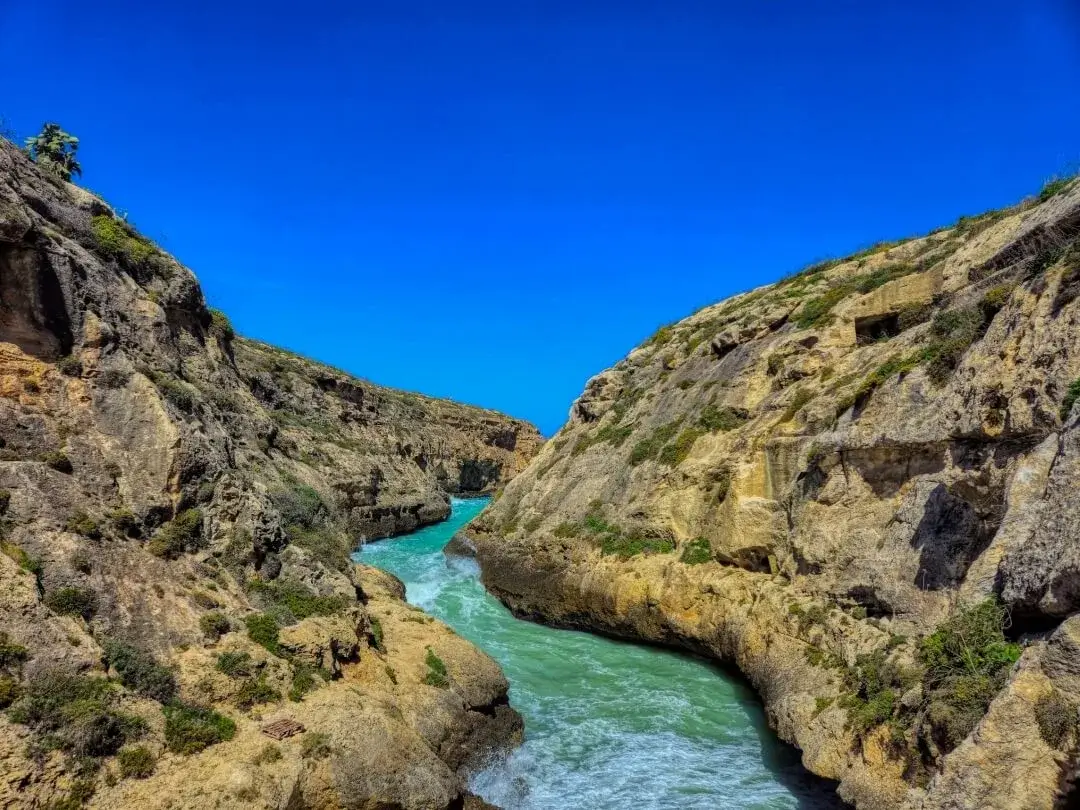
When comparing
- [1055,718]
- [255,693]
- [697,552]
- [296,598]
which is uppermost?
[697,552]

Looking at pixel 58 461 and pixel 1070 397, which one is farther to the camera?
pixel 58 461

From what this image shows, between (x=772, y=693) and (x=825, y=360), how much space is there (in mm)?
15074

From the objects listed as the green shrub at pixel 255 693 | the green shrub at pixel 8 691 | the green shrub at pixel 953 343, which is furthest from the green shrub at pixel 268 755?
the green shrub at pixel 953 343

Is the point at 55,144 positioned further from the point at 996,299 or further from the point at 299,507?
the point at 996,299

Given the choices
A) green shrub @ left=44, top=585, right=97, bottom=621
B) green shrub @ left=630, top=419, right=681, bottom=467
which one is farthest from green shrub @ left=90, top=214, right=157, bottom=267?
green shrub @ left=630, top=419, right=681, bottom=467

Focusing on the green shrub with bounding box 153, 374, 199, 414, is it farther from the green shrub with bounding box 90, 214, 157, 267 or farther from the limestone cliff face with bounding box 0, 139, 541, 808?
the green shrub with bounding box 90, 214, 157, 267

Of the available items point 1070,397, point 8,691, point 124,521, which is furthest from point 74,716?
point 1070,397

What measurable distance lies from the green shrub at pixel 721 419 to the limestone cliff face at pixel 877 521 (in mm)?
128

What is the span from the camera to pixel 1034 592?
10.9 metres

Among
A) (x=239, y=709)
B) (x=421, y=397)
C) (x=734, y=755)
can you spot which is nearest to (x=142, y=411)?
(x=239, y=709)

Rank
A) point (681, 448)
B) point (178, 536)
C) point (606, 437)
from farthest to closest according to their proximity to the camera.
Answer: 1. point (606, 437)
2. point (681, 448)
3. point (178, 536)

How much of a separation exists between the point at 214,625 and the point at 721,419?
22059 mm

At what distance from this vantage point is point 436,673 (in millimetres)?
17266

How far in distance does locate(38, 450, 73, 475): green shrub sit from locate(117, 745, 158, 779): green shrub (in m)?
7.27
